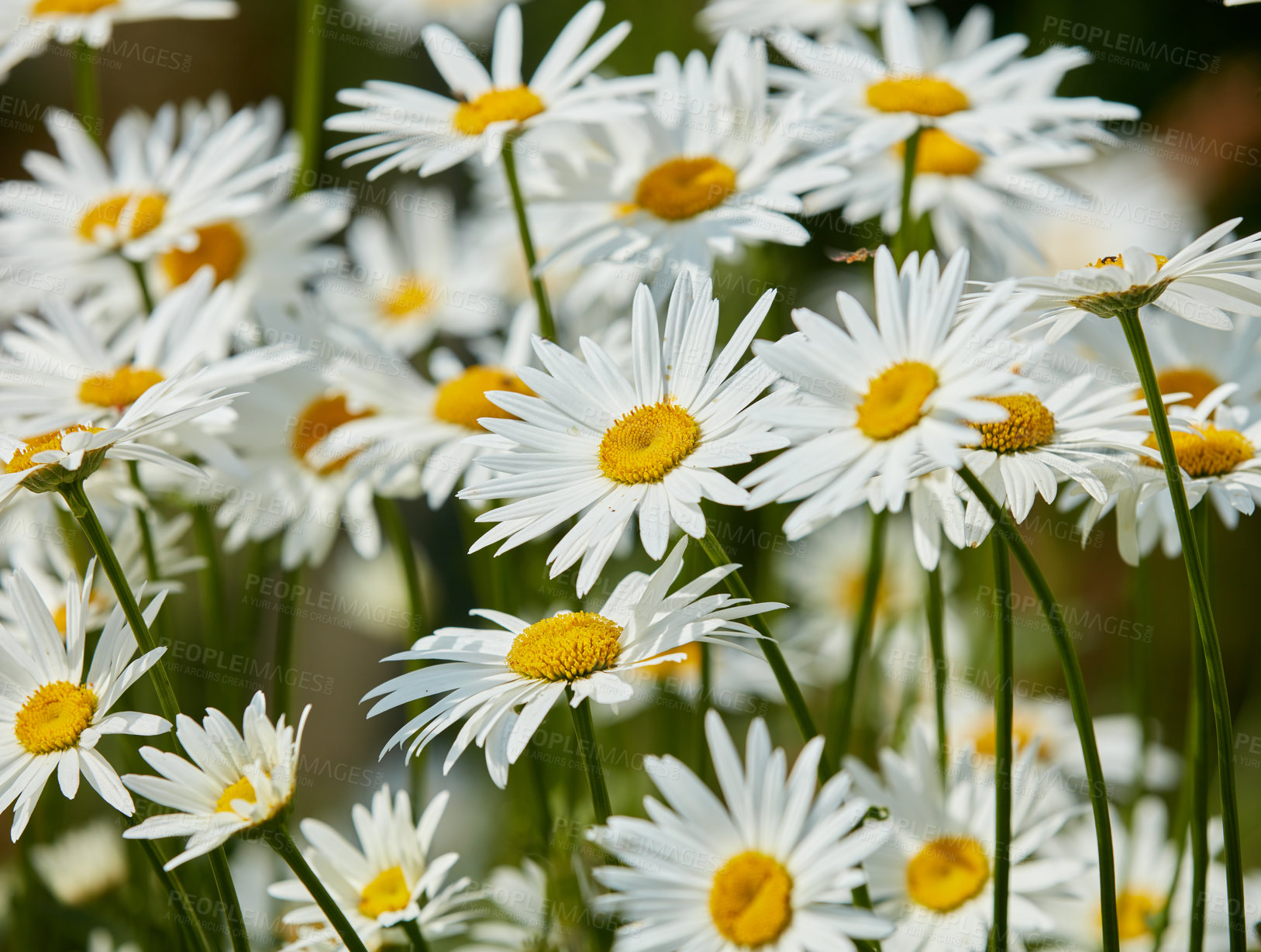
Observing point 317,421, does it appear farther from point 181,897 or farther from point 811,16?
point 811,16

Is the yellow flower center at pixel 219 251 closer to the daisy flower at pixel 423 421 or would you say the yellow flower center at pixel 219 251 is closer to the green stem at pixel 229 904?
the daisy flower at pixel 423 421

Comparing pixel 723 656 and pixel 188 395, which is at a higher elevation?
pixel 188 395

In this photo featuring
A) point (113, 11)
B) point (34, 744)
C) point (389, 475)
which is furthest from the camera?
point (113, 11)

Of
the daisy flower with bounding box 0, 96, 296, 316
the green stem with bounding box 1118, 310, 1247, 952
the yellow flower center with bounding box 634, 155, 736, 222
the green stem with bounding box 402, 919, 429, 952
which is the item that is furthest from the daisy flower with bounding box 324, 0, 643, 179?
the green stem with bounding box 402, 919, 429, 952

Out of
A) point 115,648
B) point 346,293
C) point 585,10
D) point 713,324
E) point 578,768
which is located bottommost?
point 578,768

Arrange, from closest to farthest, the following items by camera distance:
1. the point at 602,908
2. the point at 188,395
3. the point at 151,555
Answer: the point at 602,908
the point at 188,395
the point at 151,555

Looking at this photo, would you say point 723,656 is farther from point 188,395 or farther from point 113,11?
point 113,11

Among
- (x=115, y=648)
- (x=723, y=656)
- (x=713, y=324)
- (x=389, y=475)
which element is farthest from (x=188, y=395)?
(x=723, y=656)

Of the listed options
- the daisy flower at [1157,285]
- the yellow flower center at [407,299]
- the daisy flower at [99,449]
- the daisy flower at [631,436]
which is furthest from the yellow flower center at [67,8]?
the daisy flower at [1157,285]
